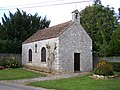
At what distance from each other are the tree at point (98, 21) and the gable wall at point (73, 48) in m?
7.21

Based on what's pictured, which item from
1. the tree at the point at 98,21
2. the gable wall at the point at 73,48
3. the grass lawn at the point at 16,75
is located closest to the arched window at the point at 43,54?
the grass lawn at the point at 16,75

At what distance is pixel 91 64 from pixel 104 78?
30.4ft

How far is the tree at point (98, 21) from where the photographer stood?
141 ft

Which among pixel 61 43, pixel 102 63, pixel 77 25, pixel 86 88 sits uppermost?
pixel 77 25

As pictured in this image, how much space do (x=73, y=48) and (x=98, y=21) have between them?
45.6 feet

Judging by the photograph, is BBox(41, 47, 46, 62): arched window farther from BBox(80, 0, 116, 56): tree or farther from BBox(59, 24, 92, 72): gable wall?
BBox(80, 0, 116, 56): tree

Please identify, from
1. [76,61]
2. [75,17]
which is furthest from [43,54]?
[75,17]

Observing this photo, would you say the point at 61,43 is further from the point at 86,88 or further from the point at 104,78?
the point at 86,88

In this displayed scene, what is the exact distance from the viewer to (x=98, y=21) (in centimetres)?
4556

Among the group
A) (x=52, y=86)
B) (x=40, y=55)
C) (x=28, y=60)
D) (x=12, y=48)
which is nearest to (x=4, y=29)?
(x=12, y=48)

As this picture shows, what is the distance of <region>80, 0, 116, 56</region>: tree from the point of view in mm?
42969

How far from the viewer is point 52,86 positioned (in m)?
20.6

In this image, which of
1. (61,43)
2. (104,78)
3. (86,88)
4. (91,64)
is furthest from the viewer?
(91,64)

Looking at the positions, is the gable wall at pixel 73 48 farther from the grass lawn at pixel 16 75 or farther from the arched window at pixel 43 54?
the arched window at pixel 43 54
